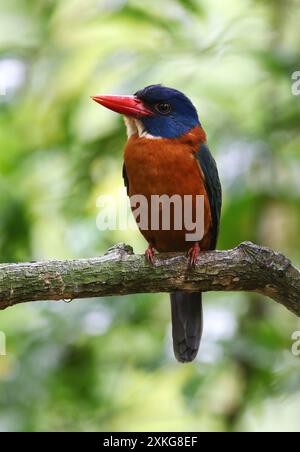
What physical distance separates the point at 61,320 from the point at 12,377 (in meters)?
0.49

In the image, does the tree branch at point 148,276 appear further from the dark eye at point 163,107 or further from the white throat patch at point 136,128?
the dark eye at point 163,107

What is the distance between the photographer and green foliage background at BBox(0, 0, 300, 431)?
586 cm

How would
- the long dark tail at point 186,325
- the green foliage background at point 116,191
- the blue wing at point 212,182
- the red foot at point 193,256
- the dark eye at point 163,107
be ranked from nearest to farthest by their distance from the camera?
1. the red foot at point 193,256
2. the blue wing at point 212,182
3. the dark eye at point 163,107
4. the long dark tail at point 186,325
5. the green foliage background at point 116,191

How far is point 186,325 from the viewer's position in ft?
18.9

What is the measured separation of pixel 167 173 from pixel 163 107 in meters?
0.50

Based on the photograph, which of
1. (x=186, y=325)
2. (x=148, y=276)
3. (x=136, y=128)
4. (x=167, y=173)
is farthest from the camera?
(x=186, y=325)

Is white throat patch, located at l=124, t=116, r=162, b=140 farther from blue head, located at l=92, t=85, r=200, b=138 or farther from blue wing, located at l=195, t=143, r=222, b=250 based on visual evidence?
blue wing, located at l=195, t=143, r=222, b=250

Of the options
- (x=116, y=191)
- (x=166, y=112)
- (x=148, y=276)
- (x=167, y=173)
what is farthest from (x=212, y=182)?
(x=116, y=191)

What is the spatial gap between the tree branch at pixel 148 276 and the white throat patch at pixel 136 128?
3.42 ft

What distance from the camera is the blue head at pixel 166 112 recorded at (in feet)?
17.7

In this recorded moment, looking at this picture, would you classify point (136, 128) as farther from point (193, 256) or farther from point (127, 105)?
point (193, 256)

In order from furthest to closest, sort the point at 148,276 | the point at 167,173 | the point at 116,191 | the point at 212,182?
1. the point at 116,191
2. the point at 212,182
3. the point at 167,173
4. the point at 148,276

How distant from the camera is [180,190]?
17.0 ft

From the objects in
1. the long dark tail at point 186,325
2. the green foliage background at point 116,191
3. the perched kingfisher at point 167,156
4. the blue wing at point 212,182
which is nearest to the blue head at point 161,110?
the perched kingfisher at point 167,156
